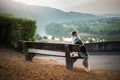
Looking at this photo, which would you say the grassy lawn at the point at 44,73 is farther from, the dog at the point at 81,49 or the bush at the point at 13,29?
the bush at the point at 13,29

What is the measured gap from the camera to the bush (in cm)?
1443

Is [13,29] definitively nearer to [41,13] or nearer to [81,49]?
[81,49]

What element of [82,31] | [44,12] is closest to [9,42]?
[82,31]

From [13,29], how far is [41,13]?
665 centimetres

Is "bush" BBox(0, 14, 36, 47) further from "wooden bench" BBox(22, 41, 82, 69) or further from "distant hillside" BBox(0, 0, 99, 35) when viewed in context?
"wooden bench" BBox(22, 41, 82, 69)

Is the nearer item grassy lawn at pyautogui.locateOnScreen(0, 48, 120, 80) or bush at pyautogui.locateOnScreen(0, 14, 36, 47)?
grassy lawn at pyautogui.locateOnScreen(0, 48, 120, 80)

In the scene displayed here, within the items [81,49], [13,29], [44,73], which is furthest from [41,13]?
[44,73]

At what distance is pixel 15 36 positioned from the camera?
14.4 meters

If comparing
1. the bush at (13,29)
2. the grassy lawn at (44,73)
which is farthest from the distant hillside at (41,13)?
the grassy lawn at (44,73)

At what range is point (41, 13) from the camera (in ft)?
68.7

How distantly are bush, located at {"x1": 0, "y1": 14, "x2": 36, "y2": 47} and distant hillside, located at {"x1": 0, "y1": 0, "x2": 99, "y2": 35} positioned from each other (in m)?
1.22

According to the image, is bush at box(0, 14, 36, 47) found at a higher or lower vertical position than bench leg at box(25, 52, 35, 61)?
higher

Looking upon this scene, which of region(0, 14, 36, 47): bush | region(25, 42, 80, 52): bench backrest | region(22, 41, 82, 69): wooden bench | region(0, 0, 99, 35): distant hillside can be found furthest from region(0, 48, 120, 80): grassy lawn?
region(0, 0, 99, 35): distant hillside

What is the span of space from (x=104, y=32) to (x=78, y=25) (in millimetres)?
2759
